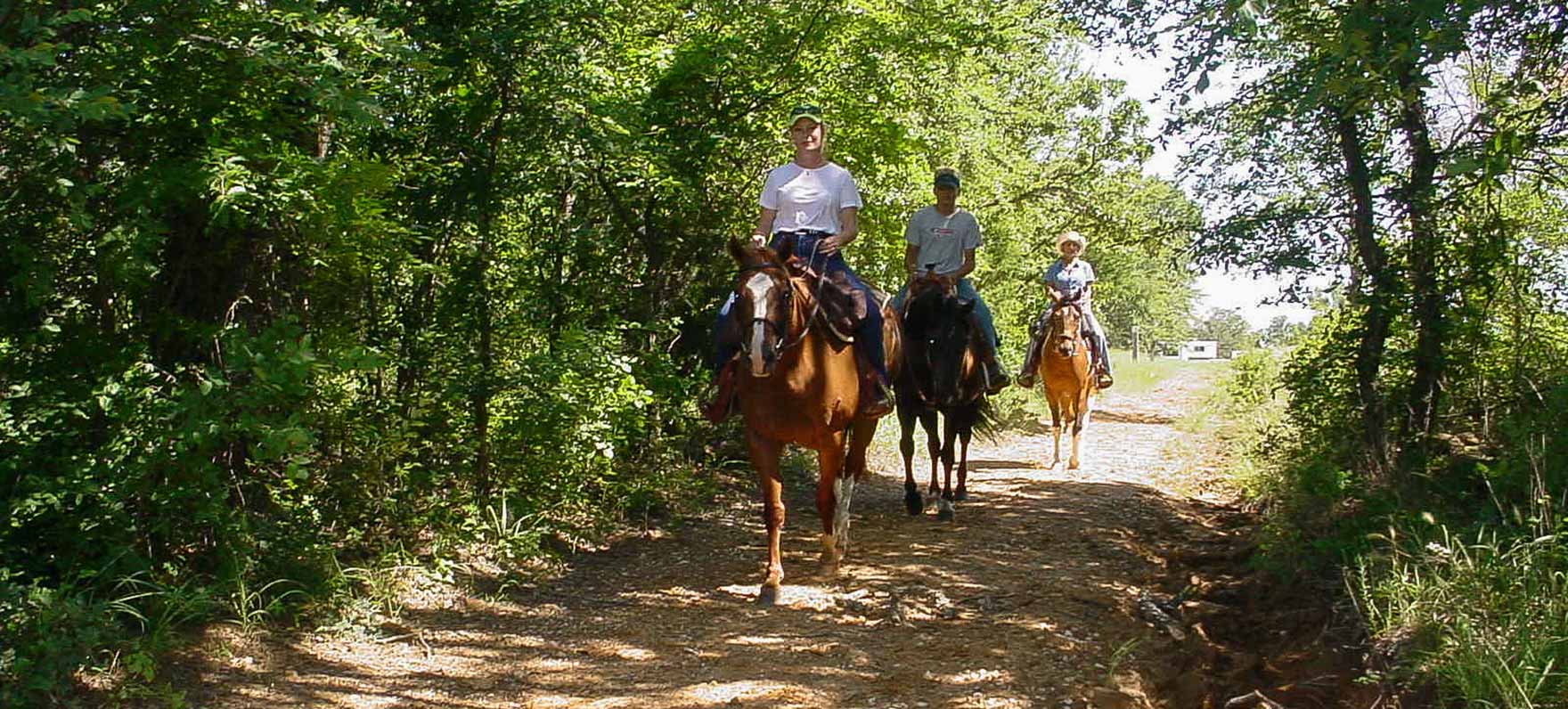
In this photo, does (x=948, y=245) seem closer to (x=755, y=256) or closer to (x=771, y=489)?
(x=755, y=256)

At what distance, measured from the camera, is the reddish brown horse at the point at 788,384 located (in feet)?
22.0

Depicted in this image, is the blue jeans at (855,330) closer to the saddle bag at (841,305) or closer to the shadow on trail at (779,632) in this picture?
the saddle bag at (841,305)

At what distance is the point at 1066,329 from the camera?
13281mm

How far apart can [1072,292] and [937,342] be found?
3926 millimetres

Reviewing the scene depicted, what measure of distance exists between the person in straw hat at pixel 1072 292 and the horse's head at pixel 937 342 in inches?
143

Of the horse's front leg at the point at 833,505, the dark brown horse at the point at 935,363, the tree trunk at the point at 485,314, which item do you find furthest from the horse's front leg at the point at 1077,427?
the tree trunk at the point at 485,314

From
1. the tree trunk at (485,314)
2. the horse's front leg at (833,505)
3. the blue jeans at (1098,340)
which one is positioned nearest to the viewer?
the horse's front leg at (833,505)

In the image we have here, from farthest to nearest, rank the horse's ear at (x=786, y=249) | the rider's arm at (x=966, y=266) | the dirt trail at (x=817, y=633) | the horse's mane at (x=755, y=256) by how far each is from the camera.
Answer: the rider's arm at (x=966, y=266) < the horse's ear at (x=786, y=249) < the horse's mane at (x=755, y=256) < the dirt trail at (x=817, y=633)

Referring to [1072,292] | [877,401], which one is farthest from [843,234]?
[1072,292]

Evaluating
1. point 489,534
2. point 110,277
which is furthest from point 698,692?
point 110,277

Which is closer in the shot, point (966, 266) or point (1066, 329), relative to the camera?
→ point (966, 266)

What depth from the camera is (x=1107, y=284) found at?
23625 mm

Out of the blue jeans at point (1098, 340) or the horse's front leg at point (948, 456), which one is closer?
the horse's front leg at point (948, 456)

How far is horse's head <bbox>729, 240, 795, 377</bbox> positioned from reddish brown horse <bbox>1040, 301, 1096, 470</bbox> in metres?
7.07
